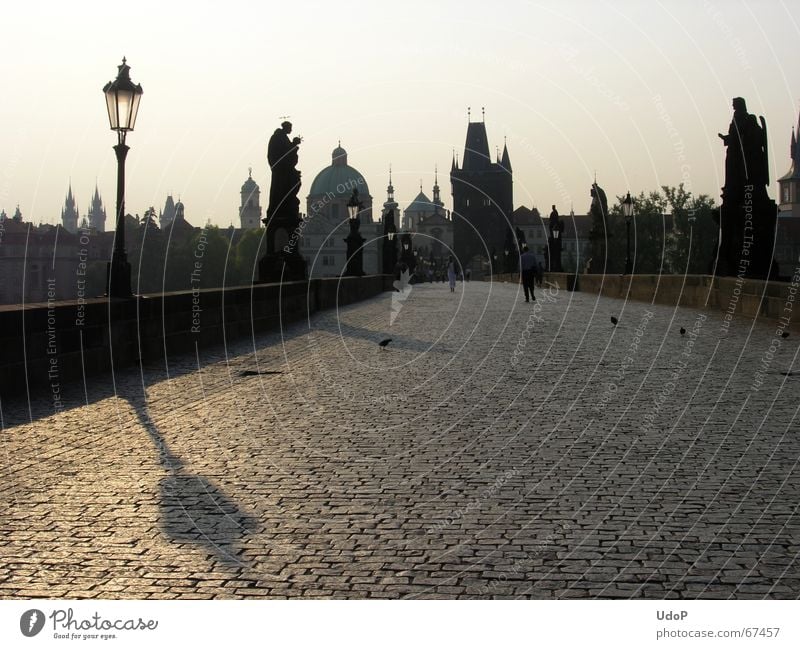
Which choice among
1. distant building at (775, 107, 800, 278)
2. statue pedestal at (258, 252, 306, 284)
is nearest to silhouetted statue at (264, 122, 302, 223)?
statue pedestal at (258, 252, 306, 284)

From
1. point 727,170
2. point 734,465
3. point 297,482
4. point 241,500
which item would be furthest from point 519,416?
point 727,170

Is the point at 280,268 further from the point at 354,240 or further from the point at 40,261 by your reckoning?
the point at 40,261

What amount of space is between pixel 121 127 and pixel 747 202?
41.6 ft

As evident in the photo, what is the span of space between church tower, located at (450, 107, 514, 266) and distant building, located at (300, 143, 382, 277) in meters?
12.8

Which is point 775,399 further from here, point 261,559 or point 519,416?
point 261,559

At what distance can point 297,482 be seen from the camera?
5977mm

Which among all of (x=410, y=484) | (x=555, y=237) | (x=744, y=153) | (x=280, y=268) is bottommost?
(x=410, y=484)

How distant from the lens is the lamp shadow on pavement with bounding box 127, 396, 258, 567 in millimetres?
4656

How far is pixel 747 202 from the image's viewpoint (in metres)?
20.8

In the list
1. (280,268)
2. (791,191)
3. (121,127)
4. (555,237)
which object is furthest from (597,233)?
(791,191)

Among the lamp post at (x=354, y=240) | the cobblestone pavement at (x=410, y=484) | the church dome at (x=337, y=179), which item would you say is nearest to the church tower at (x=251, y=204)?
the church dome at (x=337, y=179)

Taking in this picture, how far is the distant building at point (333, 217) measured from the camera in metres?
134

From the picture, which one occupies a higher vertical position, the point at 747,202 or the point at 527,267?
the point at 747,202

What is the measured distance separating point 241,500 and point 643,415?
3912 millimetres
